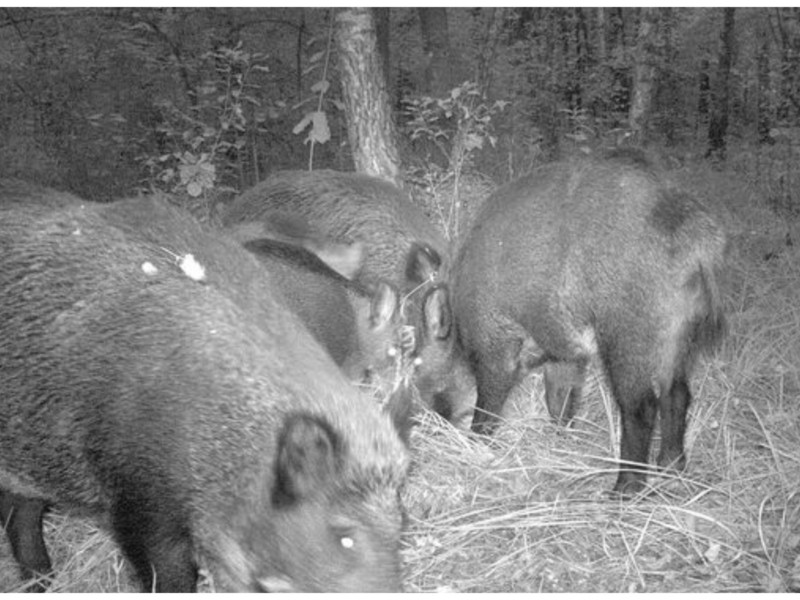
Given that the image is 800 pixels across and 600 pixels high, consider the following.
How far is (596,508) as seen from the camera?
169 inches

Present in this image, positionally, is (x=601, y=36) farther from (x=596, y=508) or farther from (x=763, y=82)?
(x=596, y=508)

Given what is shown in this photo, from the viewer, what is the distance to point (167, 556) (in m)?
3.13

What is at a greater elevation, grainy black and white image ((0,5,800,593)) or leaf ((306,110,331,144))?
leaf ((306,110,331,144))

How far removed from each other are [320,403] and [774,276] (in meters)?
4.85

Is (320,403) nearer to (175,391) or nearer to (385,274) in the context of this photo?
(175,391)

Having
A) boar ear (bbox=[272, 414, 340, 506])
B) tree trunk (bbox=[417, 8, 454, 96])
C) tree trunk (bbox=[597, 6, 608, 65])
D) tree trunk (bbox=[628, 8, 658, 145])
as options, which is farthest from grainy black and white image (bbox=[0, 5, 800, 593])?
tree trunk (bbox=[597, 6, 608, 65])

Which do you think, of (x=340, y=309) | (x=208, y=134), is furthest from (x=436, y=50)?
(x=340, y=309)

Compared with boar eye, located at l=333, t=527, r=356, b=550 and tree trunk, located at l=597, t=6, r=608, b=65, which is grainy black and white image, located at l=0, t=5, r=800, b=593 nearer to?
boar eye, located at l=333, t=527, r=356, b=550

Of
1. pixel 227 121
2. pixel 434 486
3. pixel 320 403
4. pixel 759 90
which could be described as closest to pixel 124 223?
pixel 320 403

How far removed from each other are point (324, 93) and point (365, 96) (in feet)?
9.92

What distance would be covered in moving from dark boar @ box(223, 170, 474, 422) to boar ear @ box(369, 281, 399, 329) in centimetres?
18

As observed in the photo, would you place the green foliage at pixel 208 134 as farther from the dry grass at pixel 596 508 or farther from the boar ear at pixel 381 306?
the dry grass at pixel 596 508

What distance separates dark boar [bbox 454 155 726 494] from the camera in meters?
4.53

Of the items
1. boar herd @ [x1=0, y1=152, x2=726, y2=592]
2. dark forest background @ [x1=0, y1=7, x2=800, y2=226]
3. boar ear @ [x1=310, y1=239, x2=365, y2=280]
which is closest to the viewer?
boar herd @ [x1=0, y1=152, x2=726, y2=592]
